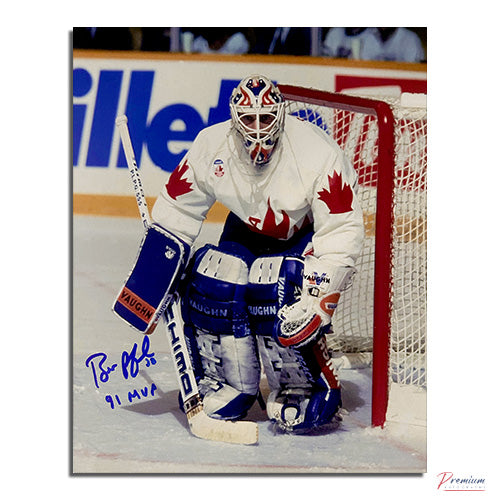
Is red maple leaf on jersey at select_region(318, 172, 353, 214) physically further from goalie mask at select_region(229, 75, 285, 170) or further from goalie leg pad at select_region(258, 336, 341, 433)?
goalie leg pad at select_region(258, 336, 341, 433)

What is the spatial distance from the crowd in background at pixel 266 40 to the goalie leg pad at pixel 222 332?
0.64 m

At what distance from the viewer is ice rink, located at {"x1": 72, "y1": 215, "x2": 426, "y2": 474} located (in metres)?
3.06

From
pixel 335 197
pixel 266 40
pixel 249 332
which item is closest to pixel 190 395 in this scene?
pixel 249 332

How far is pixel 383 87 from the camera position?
3.40m

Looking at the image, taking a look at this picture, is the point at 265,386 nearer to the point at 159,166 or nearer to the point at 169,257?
the point at 169,257

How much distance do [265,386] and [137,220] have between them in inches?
24.5

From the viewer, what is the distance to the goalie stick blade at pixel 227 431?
3074mm

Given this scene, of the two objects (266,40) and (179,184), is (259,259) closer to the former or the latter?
(179,184)

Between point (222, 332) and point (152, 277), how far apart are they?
0.25 meters

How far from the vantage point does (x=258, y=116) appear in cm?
293

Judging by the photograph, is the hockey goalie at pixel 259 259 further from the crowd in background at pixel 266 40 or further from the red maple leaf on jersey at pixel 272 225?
the crowd in background at pixel 266 40
